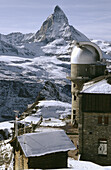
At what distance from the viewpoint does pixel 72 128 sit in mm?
40906

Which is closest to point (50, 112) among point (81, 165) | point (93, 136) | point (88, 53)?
point (88, 53)

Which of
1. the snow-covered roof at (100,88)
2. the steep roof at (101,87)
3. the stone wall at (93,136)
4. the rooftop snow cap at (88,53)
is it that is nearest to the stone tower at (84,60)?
the rooftop snow cap at (88,53)

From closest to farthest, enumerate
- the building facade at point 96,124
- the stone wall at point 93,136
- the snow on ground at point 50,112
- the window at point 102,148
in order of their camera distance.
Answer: the building facade at point 96,124 → the stone wall at point 93,136 → the window at point 102,148 → the snow on ground at point 50,112

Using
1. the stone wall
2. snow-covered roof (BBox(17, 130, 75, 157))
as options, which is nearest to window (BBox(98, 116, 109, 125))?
the stone wall

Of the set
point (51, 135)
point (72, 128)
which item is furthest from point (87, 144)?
point (72, 128)

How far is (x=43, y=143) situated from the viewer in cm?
2292

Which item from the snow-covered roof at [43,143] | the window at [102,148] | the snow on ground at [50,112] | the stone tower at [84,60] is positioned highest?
the stone tower at [84,60]

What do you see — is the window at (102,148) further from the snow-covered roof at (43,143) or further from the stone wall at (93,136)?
the snow-covered roof at (43,143)

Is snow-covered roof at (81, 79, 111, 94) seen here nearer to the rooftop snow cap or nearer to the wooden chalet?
the wooden chalet

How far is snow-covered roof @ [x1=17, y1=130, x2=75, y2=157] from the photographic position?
22066 millimetres

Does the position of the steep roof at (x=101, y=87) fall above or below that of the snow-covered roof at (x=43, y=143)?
above

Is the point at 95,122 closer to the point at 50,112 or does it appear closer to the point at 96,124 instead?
the point at 96,124

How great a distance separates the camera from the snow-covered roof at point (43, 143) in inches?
869

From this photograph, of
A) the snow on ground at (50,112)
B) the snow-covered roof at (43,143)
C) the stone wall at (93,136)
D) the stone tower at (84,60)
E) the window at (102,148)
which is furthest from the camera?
the snow on ground at (50,112)
